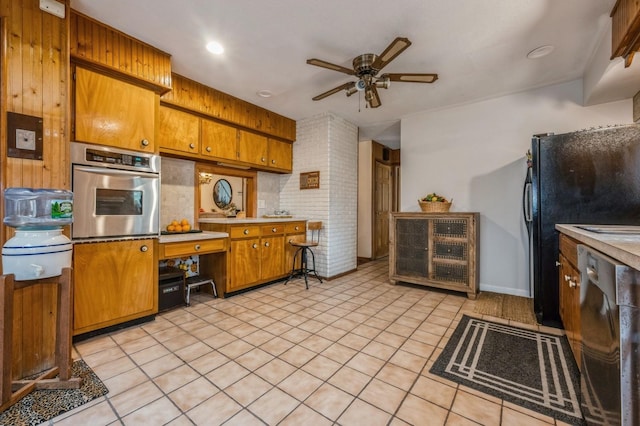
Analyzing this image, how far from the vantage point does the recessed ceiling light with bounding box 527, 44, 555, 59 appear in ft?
8.52

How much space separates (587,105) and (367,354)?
3.75m

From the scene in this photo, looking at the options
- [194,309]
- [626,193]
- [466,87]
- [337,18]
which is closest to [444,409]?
[626,193]

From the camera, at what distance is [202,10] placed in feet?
7.04

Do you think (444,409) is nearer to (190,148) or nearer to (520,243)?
(520,243)

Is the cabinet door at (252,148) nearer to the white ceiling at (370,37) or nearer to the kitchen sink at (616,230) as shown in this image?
the white ceiling at (370,37)

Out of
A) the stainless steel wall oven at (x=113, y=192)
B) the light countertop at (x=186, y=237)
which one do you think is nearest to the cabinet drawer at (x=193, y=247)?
the light countertop at (x=186, y=237)

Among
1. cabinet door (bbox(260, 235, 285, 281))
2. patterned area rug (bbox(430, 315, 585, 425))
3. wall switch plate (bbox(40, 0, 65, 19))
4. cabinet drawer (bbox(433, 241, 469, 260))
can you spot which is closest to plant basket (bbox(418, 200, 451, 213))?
cabinet drawer (bbox(433, 241, 469, 260))

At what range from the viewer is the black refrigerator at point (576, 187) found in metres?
2.23

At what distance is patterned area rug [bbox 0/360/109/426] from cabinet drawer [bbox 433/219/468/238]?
3.63m

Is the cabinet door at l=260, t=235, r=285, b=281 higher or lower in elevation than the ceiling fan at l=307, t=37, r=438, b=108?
lower

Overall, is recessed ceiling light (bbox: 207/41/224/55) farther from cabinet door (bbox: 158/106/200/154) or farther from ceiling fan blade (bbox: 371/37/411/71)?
ceiling fan blade (bbox: 371/37/411/71)

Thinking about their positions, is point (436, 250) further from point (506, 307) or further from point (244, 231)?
point (244, 231)

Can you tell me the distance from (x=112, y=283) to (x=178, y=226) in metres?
1.08

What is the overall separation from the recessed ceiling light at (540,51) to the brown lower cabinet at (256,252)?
3.47 m
